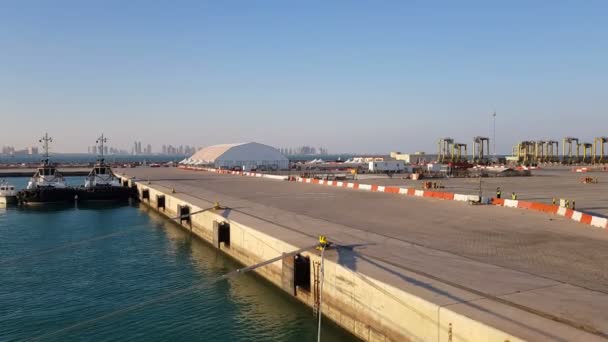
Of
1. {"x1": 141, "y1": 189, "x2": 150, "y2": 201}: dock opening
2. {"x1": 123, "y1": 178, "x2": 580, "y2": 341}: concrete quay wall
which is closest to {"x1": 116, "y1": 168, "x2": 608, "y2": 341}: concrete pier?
{"x1": 123, "y1": 178, "x2": 580, "y2": 341}: concrete quay wall

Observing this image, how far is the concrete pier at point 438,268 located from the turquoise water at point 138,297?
4.26ft

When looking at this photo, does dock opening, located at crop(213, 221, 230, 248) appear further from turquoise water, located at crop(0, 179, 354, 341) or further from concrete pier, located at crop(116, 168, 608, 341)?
turquoise water, located at crop(0, 179, 354, 341)

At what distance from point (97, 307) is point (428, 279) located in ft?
45.2

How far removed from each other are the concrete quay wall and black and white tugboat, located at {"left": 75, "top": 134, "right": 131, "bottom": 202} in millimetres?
42699

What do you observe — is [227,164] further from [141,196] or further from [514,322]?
[514,322]

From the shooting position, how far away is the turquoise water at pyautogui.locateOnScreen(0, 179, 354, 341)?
1725 cm

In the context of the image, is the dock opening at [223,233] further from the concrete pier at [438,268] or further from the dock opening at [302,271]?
the dock opening at [302,271]

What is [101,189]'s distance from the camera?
2534 inches

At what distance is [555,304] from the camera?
39.8 feet

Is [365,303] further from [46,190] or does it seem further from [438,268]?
[46,190]

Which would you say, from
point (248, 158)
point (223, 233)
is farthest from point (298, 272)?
point (248, 158)

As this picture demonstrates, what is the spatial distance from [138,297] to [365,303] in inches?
445

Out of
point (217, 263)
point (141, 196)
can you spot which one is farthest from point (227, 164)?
point (217, 263)

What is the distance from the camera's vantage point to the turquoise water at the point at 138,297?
56.6 feet
